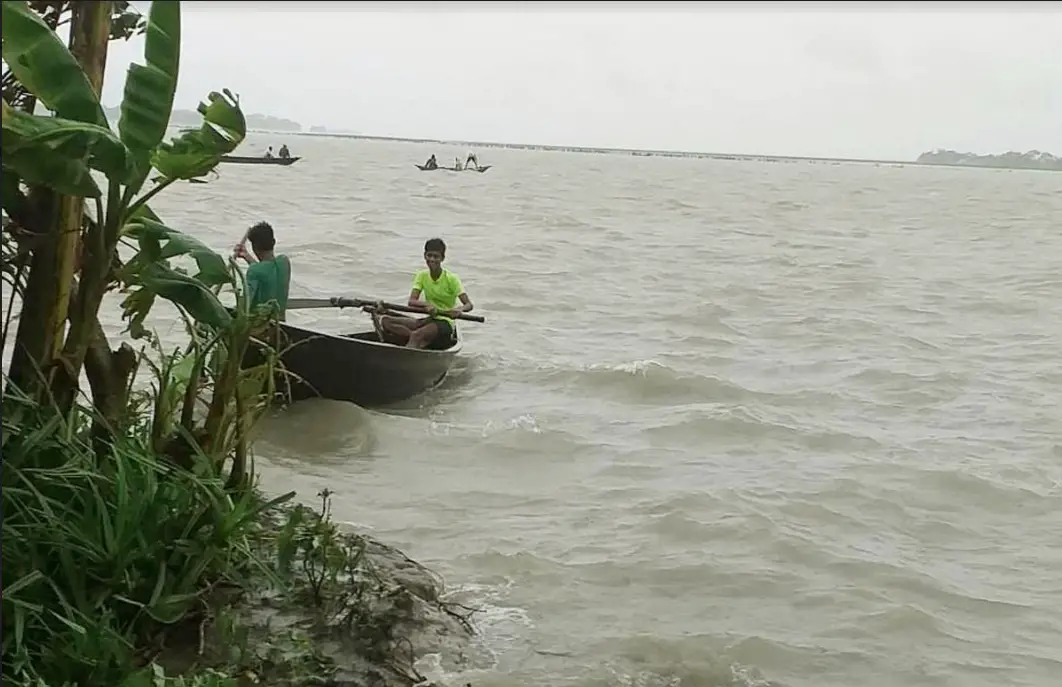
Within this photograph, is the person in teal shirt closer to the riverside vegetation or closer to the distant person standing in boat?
the distant person standing in boat

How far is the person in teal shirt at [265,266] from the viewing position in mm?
5734

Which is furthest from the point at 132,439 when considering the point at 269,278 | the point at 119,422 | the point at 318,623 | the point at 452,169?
the point at 452,169

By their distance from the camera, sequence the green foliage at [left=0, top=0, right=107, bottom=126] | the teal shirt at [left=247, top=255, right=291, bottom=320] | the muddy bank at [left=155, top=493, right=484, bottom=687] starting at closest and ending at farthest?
1. the green foliage at [left=0, top=0, right=107, bottom=126]
2. the muddy bank at [left=155, top=493, right=484, bottom=687]
3. the teal shirt at [left=247, top=255, right=291, bottom=320]

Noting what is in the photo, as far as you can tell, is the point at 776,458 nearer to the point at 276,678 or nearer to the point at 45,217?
the point at 276,678

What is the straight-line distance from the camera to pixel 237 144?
3.07 metres

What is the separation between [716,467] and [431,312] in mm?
2191

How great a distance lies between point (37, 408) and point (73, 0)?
3.70 ft

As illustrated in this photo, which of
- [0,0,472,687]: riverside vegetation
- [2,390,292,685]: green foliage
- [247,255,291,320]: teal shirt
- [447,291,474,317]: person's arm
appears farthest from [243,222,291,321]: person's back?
[2,390,292,685]: green foliage

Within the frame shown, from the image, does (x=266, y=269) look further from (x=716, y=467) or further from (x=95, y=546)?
(x=95, y=546)

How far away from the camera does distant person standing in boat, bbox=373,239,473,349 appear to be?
7.68 metres

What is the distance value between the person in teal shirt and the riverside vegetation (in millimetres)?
2126

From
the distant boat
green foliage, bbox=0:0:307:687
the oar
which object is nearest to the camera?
green foliage, bbox=0:0:307:687

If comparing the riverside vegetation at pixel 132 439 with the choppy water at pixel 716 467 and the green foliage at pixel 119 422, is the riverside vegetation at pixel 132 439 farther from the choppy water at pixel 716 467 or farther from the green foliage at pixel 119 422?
the choppy water at pixel 716 467

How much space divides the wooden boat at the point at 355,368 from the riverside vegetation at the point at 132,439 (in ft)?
8.69
